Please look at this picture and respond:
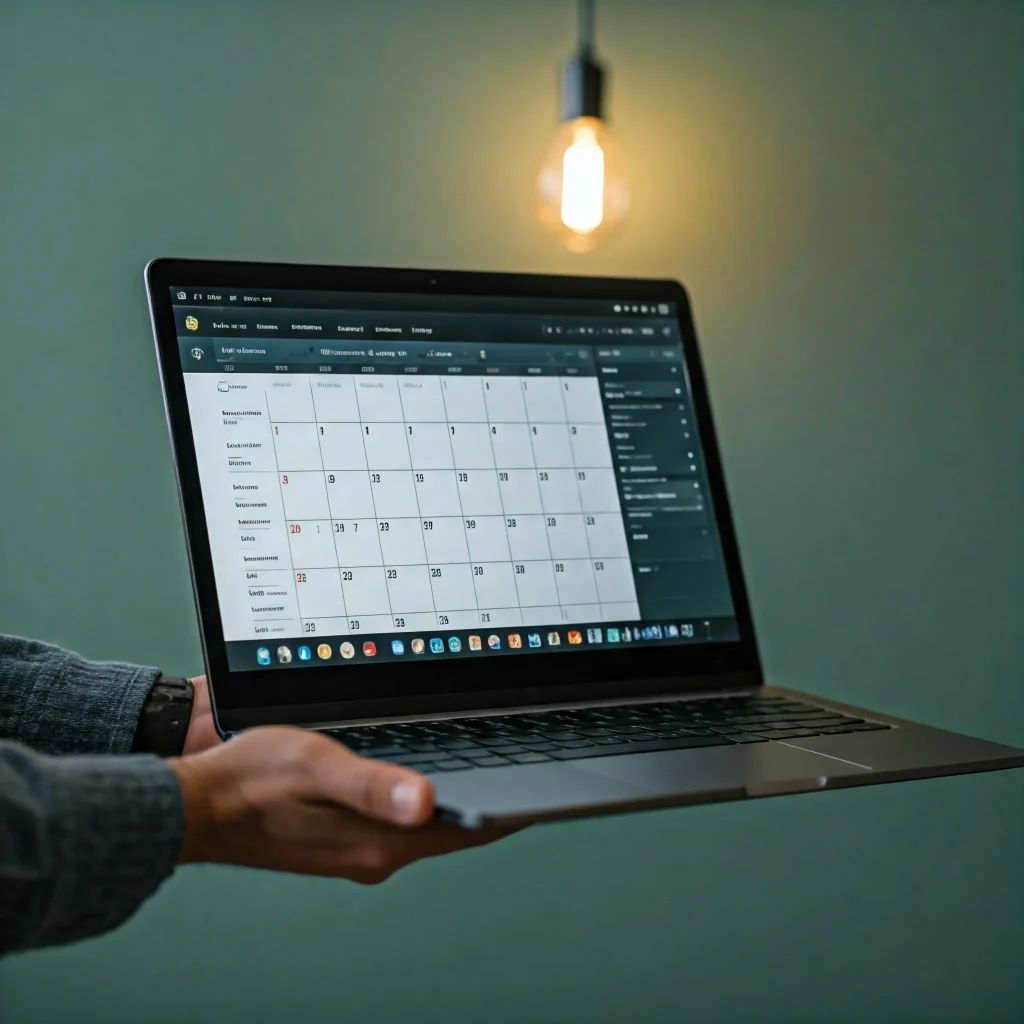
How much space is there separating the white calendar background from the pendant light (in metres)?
0.91

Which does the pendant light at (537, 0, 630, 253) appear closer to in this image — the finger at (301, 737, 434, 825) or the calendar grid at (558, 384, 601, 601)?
the calendar grid at (558, 384, 601, 601)

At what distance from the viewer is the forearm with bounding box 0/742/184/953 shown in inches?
21.5

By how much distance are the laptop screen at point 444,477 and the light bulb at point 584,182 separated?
85 centimetres

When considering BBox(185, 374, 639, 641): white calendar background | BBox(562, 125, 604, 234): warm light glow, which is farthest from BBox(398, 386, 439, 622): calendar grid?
BBox(562, 125, 604, 234): warm light glow

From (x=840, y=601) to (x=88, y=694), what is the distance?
154cm

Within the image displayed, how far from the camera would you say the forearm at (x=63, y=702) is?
33.5 inches

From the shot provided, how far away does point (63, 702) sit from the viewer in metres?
0.86

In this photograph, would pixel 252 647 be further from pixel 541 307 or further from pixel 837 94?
pixel 837 94

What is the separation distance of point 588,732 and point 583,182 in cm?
119

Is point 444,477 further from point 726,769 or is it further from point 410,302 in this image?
point 726,769

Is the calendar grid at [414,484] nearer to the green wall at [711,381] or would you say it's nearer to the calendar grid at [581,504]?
the calendar grid at [581,504]

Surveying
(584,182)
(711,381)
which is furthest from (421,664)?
(711,381)

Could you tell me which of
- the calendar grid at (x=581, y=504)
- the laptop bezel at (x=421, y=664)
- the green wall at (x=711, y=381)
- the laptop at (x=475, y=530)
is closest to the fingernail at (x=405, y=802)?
the laptop at (x=475, y=530)

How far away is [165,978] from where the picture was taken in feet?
6.02
